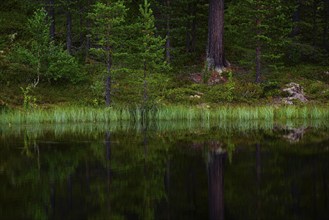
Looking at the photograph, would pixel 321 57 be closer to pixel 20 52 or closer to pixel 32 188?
pixel 20 52

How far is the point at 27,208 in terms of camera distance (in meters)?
6.70

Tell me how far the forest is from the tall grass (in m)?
1.30

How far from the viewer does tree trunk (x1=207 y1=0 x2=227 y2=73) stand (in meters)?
27.9

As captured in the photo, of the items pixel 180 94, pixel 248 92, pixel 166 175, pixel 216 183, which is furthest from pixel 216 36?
pixel 216 183

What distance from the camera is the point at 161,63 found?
78.1ft

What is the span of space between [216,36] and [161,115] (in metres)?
9.43

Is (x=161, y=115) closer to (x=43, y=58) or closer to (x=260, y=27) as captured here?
(x=43, y=58)

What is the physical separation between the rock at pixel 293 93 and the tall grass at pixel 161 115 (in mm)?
4160

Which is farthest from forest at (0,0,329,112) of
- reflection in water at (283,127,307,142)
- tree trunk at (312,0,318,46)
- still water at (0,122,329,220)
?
still water at (0,122,329,220)

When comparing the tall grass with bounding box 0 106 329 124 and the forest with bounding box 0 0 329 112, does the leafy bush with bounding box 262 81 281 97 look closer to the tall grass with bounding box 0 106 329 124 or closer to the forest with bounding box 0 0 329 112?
the forest with bounding box 0 0 329 112

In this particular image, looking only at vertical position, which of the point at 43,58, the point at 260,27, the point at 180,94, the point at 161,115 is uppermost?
the point at 260,27

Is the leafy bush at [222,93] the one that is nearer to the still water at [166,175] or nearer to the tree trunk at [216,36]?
the tree trunk at [216,36]

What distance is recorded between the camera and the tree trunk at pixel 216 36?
27891 mm

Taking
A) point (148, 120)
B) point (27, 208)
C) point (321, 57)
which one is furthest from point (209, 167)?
point (321, 57)
